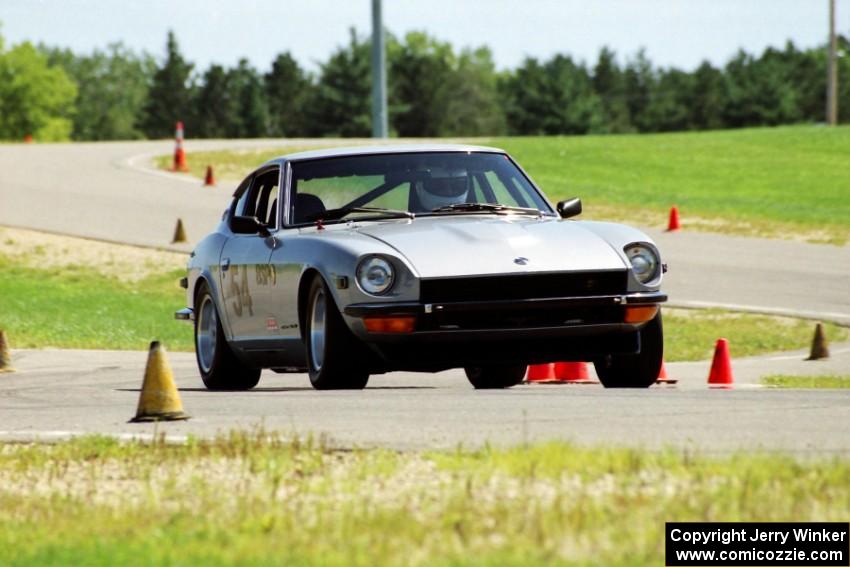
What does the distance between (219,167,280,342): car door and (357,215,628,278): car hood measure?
1071mm

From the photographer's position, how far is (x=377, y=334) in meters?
10.3

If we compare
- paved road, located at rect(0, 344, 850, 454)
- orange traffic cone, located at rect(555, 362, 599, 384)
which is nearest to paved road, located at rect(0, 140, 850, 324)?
orange traffic cone, located at rect(555, 362, 599, 384)

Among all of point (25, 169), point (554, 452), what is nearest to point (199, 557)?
point (554, 452)

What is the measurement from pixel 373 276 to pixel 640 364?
189cm

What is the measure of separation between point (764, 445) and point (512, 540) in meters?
2.39

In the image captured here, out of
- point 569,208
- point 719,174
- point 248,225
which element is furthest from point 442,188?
point 719,174

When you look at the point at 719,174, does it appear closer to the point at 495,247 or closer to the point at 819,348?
the point at 819,348

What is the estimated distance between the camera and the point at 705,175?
45.4 meters

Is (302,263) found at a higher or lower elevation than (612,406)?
higher

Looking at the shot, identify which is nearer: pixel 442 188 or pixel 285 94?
pixel 442 188

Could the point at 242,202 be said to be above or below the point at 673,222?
above

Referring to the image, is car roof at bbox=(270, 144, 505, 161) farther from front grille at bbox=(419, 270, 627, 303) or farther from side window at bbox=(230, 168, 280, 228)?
front grille at bbox=(419, 270, 627, 303)

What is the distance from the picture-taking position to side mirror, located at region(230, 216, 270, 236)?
11.8 metres

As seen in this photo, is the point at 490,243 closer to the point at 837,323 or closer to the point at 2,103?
the point at 837,323
